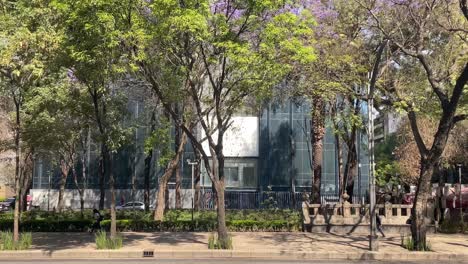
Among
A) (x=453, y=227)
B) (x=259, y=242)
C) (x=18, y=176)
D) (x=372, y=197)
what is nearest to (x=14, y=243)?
(x=18, y=176)

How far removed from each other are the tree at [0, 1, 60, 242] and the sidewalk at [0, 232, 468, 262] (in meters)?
2.36

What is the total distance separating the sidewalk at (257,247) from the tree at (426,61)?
150 centimetres

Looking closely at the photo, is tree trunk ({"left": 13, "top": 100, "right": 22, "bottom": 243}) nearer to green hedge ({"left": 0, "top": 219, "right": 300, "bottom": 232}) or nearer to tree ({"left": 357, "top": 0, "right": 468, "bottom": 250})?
green hedge ({"left": 0, "top": 219, "right": 300, "bottom": 232})

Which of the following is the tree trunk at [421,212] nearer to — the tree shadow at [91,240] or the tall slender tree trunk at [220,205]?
the tall slender tree trunk at [220,205]

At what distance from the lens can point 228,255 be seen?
17547 mm

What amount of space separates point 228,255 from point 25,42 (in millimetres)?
9587

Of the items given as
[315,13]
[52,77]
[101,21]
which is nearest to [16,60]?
[52,77]

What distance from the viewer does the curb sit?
17.2 meters

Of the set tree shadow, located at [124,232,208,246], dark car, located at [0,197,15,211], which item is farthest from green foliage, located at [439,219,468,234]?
dark car, located at [0,197,15,211]

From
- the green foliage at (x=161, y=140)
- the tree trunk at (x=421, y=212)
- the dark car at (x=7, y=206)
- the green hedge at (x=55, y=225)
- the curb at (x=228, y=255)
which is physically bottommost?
the dark car at (x=7, y=206)

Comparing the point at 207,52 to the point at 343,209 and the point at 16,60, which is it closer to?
the point at 16,60

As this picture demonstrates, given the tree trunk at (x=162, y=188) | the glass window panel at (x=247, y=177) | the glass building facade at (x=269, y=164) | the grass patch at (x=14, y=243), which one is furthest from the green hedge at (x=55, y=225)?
the glass window panel at (x=247, y=177)

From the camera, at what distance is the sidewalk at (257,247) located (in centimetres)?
1736

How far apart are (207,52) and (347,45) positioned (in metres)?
6.15
